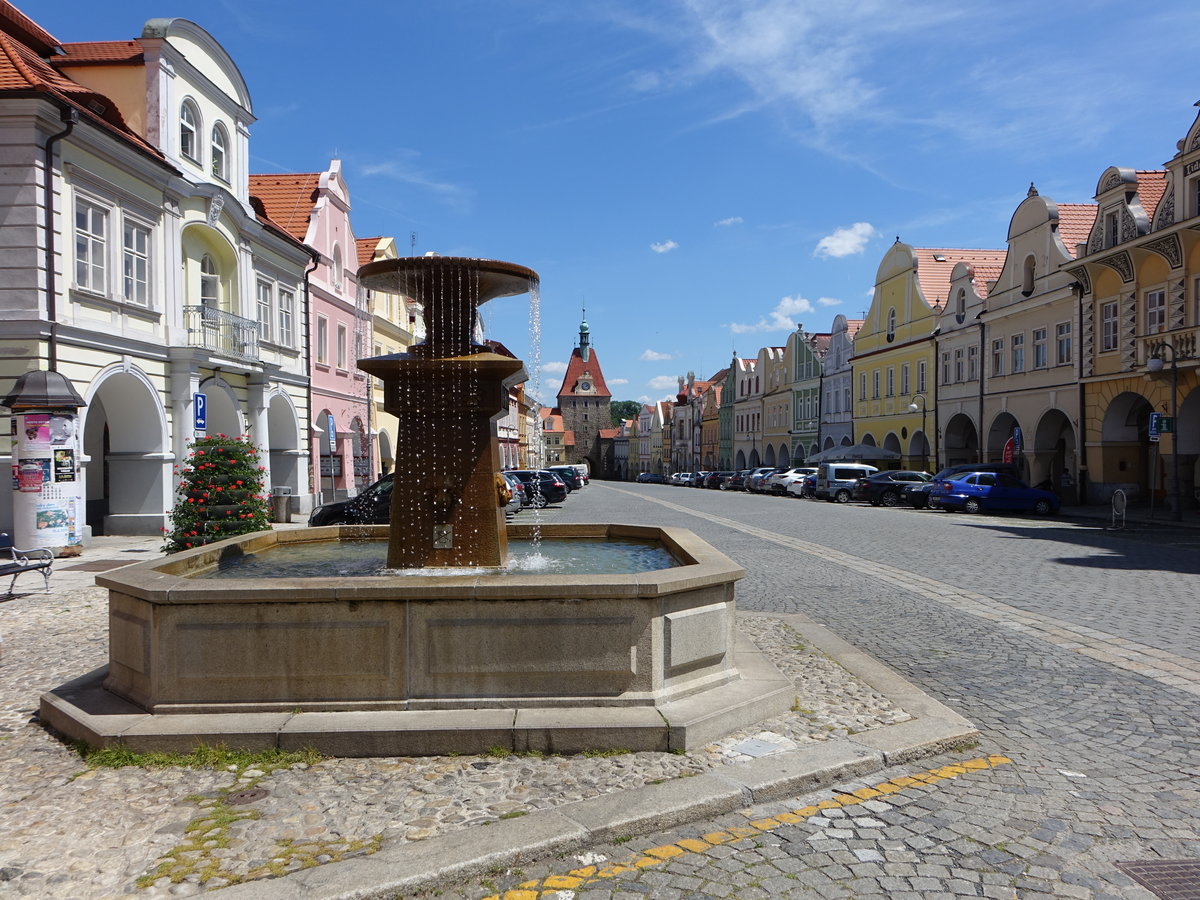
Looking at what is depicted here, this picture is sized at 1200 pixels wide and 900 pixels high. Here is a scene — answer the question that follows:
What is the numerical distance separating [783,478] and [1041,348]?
16.0 meters

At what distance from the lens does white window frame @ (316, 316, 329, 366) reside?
102 ft

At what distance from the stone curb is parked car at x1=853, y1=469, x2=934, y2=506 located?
32.2m

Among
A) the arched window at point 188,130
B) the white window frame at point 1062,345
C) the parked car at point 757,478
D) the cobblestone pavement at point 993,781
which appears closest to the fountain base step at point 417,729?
the cobblestone pavement at point 993,781

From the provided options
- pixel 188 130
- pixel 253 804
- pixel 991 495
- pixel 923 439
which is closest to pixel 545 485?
pixel 991 495

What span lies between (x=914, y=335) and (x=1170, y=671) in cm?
4206

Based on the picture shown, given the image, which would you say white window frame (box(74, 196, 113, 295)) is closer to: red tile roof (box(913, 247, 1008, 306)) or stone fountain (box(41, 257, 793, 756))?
stone fountain (box(41, 257, 793, 756))

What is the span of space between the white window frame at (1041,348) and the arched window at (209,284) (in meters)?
29.4

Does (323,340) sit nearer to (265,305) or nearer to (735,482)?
(265,305)

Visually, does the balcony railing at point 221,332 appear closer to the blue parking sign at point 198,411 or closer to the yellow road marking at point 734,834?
the blue parking sign at point 198,411

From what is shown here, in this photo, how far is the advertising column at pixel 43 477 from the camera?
14.4m

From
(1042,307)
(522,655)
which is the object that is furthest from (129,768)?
(1042,307)

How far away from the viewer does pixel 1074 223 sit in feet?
115

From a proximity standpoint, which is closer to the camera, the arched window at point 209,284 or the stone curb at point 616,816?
the stone curb at point 616,816

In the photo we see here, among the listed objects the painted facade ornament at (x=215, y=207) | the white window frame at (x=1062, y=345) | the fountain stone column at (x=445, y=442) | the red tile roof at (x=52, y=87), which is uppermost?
the red tile roof at (x=52, y=87)
